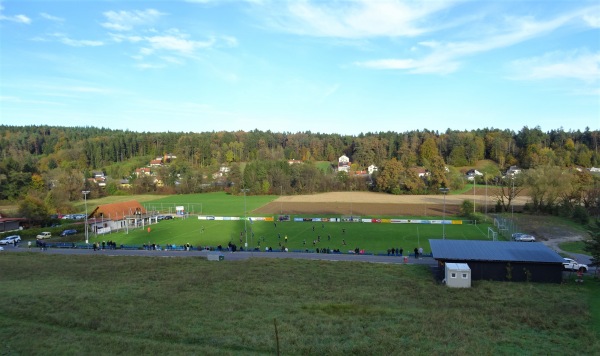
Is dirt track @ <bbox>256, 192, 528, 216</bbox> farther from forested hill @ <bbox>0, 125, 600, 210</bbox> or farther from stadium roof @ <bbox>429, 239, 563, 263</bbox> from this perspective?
stadium roof @ <bbox>429, 239, 563, 263</bbox>

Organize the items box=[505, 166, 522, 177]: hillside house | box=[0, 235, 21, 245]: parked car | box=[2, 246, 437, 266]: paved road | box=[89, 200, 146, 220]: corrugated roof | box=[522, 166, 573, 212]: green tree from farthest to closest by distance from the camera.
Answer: box=[505, 166, 522, 177]: hillside house, box=[522, 166, 573, 212]: green tree, box=[89, 200, 146, 220]: corrugated roof, box=[0, 235, 21, 245]: parked car, box=[2, 246, 437, 266]: paved road

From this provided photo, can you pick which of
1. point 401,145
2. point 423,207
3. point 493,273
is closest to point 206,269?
point 493,273

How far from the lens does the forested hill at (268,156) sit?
94.1 metres

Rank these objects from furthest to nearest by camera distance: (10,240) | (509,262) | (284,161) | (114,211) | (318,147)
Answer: (318,147), (284,161), (114,211), (10,240), (509,262)

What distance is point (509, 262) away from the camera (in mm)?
27219

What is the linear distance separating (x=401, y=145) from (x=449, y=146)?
14.9 metres

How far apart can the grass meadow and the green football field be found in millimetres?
13208

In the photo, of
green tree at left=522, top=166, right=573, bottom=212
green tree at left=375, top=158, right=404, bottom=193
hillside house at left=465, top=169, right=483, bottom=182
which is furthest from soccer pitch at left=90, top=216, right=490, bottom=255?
hillside house at left=465, top=169, right=483, bottom=182

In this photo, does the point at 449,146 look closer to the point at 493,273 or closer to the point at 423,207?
the point at 423,207

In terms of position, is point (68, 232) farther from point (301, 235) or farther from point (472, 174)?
point (472, 174)

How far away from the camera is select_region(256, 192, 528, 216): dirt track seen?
69.8 m

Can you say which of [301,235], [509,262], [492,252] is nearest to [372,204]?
[301,235]

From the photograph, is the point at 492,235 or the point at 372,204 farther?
the point at 372,204

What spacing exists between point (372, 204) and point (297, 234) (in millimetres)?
31624
